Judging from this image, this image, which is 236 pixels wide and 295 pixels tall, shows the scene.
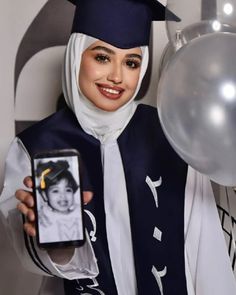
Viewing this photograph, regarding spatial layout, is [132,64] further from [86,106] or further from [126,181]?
[126,181]

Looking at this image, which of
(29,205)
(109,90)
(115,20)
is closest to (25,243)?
(29,205)

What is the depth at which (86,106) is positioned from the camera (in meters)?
1.13

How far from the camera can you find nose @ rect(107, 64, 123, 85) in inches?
42.8

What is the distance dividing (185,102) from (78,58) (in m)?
0.30

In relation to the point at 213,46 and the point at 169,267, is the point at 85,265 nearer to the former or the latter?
the point at 169,267

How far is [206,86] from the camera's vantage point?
872 millimetres

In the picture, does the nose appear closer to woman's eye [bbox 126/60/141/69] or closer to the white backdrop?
woman's eye [bbox 126/60/141/69]

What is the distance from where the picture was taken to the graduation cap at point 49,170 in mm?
880

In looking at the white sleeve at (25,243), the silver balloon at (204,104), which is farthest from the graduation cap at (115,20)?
the white sleeve at (25,243)

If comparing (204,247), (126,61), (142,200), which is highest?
(126,61)

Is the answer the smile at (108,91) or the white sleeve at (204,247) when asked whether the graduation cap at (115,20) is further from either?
the white sleeve at (204,247)

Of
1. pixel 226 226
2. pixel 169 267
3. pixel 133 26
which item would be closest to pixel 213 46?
pixel 133 26

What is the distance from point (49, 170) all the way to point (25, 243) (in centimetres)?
20

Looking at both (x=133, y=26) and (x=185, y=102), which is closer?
(x=185, y=102)
